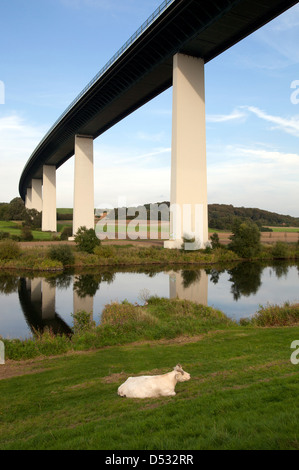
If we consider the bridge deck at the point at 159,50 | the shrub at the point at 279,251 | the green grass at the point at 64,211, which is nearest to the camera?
the bridge deck at the point at 159,50

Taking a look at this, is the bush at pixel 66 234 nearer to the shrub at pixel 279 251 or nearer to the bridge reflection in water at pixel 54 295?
the bridge reflection in water at pixel 54 295

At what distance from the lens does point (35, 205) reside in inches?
3765

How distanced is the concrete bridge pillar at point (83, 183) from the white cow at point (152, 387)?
51.1 metres

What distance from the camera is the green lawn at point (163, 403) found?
3.87 m

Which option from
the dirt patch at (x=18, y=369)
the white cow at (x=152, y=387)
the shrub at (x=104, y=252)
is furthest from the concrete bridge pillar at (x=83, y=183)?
the white cow at (x=152, y=387)

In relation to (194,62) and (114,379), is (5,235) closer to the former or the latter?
(194,62)

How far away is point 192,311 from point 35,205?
87.4 meters

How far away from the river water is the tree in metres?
7.77

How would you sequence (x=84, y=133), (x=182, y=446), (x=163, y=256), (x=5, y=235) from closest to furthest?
(x=182, y=446)
(x=163, y=256)
(x=5, y=235)
(x=84, y=133)

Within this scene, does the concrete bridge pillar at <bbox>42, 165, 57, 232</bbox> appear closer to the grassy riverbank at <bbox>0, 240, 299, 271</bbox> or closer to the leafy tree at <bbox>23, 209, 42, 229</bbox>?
the leafy tree at <bbox>23, 209, 42, 229</bbox>

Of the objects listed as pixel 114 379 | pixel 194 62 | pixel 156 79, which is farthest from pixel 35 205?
pixel 114 379

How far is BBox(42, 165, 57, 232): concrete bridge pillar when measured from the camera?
7700 centimetres

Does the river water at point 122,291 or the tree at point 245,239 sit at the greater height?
the tree at point 245,239

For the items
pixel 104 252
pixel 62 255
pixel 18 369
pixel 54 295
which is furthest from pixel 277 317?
pixel 104 252
